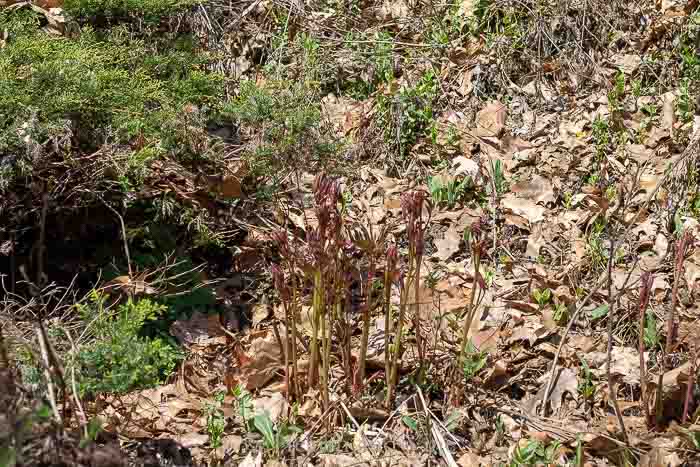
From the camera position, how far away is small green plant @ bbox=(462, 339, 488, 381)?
3.21 m

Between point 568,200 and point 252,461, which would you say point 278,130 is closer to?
Answer: point 568,200

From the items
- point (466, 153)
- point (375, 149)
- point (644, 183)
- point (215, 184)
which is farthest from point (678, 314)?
point (215, 184)

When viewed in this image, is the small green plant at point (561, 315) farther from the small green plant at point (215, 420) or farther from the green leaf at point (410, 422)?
the small green plant at point (215, 420)

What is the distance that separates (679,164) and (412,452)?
6.87ft

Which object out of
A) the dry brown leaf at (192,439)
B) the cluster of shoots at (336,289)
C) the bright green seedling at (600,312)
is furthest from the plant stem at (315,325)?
the bright green seedling at (600,312)

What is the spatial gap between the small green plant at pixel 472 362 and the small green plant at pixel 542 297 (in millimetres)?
472

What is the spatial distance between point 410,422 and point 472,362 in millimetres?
385

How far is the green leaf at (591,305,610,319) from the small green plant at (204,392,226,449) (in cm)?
164

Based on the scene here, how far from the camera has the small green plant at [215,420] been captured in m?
2.99

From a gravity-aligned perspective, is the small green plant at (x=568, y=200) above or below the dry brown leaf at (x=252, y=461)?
above

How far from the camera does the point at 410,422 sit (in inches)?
120

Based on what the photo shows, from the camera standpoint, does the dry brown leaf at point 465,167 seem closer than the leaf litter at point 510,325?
No

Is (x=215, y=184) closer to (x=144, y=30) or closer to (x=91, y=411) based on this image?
(x=144, y=30)

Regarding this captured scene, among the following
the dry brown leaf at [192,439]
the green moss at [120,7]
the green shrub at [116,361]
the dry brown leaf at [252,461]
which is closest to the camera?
the green shrub at [116,361]
